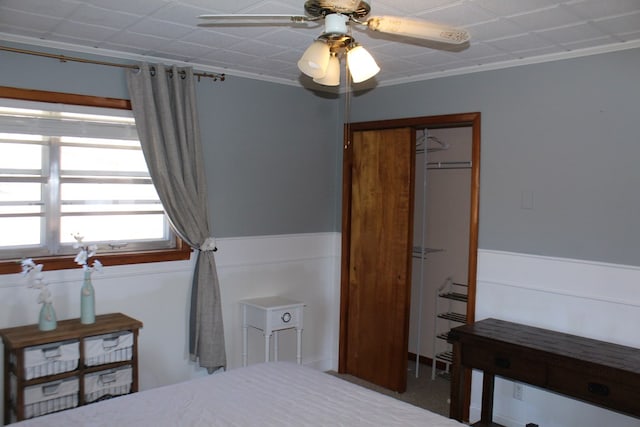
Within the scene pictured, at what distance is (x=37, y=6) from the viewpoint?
252 cm

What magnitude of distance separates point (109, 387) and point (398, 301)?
2169 mm

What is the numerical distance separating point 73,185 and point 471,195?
2637mm

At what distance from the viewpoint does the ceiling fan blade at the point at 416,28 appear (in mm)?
1941

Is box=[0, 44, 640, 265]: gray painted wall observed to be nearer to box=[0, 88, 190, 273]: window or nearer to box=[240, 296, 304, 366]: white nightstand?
box=[0, 88, 190, 273]: window

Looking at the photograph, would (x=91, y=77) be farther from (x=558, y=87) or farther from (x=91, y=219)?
(x=558, y=87)

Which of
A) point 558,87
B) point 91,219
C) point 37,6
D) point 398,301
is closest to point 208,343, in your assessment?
point 91,219

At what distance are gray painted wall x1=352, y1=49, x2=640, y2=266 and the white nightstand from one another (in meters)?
1.47

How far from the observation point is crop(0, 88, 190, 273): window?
3.13m

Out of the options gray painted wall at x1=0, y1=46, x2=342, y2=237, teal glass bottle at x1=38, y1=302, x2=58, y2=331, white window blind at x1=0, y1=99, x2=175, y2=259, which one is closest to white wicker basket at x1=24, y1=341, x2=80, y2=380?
teal glass bottle at x1=38, y1=302, x2=58, y2=331

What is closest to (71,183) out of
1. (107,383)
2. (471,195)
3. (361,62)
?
(107,383)

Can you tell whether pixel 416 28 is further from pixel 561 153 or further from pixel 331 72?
pixel 561 153

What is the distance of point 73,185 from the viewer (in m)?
3.37

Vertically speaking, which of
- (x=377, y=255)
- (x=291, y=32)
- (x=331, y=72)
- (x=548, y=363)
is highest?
(x=291, y=32)

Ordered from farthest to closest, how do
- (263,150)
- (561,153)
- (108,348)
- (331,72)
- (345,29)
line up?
1. (263,150)
2. (561,153)
3. (108,348)
4. (331,72)
5. (345,29)
